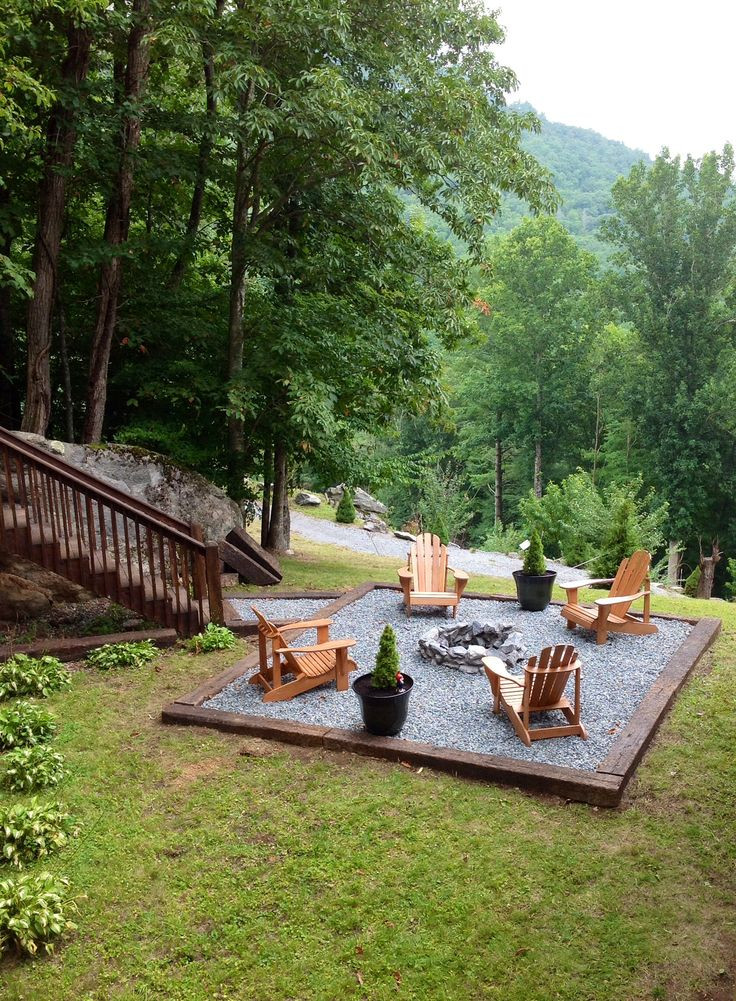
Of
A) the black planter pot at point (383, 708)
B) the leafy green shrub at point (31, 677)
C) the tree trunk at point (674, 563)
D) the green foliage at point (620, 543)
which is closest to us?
the black planter pot at point (383, 708)

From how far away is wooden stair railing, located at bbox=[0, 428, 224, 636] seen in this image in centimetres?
633

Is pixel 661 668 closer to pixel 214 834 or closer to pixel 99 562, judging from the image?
pixel 214 834

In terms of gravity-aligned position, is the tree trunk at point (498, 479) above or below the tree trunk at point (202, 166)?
below

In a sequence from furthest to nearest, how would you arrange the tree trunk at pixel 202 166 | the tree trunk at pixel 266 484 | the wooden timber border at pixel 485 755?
1. the tree trunk at pixel 266 484
2. the tree trunk at pixel 202 166
3. the wooden timber border at pixel 485 755

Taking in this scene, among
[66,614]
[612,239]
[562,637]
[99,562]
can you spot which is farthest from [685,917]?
[612,239]

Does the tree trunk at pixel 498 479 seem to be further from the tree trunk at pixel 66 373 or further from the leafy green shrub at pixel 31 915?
the leafy green shrub at pixel 31 915

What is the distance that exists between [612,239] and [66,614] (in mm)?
25985

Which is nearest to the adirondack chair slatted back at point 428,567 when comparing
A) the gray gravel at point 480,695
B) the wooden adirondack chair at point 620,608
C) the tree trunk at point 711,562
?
the gray gravel at point 480,695

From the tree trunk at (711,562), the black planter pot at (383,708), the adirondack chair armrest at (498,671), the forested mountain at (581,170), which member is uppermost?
the forested mountain at (581,170)

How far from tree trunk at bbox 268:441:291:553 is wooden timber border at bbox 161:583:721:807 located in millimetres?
6472

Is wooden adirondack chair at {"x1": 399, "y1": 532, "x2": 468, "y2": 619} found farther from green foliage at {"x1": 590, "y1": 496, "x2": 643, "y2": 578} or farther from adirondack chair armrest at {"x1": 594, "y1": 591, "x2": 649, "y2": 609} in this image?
green foliage at {"x1": 590, "y1": 496, "x2": 643, "y2": 578}

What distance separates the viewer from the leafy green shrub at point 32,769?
4297 millimetres

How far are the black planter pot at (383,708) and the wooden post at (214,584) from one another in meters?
2.50

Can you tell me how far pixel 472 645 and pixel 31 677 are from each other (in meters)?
3.91
